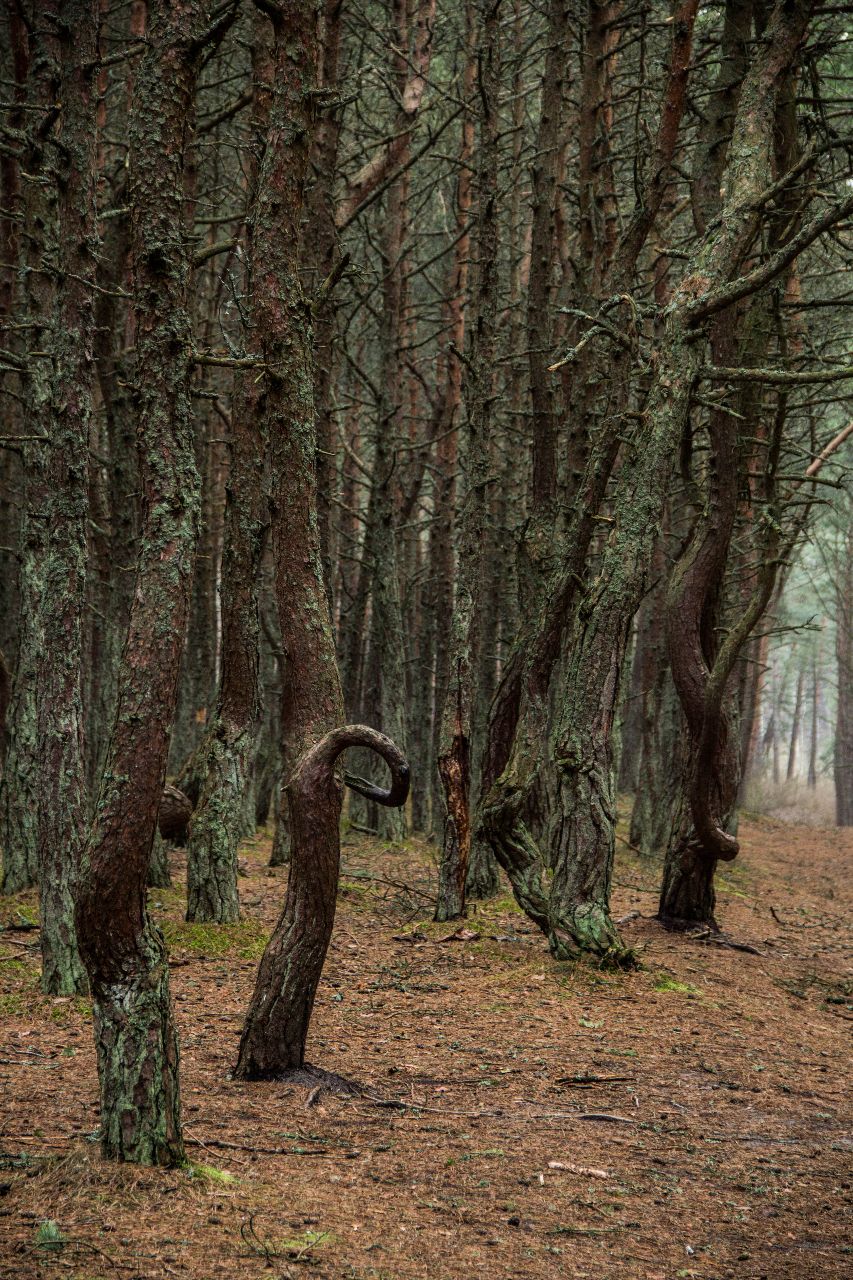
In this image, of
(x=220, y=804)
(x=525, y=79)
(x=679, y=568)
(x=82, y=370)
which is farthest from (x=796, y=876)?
(x=82, y=370)

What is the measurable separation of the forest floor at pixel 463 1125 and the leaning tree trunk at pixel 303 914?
228mm

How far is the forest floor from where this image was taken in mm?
3951

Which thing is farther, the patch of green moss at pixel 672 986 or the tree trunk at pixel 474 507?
the tree trunk at pixel 474 507

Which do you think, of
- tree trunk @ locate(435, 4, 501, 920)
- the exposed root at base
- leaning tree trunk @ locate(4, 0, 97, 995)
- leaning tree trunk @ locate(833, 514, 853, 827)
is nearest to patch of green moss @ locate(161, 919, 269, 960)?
leaning tree trunk @ locate(4, 0, 97, 995)

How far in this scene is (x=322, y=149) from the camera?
12039mm

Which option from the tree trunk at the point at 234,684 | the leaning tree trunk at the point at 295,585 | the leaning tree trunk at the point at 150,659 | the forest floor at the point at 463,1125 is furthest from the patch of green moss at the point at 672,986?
the leaning tree trunk at the point at 150,659

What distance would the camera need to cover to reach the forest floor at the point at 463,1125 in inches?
156

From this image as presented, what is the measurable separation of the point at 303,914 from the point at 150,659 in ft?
6.18

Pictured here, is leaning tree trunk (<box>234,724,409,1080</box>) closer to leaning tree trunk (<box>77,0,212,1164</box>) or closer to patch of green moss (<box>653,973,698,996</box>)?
A: leaning tree trunk (<box>77,0,212,1164</box>)

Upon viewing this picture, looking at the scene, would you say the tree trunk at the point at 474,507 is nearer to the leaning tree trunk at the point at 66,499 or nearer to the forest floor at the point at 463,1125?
the forest floor at the point at 463,1125

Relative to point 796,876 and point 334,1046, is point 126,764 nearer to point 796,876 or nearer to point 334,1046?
point 334,1046

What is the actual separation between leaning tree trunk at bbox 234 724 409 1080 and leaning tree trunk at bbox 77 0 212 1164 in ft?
3.98

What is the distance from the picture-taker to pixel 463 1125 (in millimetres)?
5512

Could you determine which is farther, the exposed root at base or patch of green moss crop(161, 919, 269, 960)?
patch of green moss crop(161, 919, 269, 960)
